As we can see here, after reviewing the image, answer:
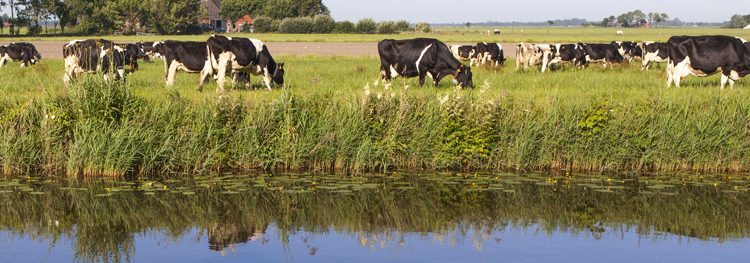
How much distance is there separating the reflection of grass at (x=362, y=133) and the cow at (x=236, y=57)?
21.6 feet

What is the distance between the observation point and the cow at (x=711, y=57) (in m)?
24.3

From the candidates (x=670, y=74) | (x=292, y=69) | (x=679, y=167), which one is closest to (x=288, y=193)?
(x=679, y=167)

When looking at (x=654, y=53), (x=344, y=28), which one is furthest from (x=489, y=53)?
(x=344, y=28)

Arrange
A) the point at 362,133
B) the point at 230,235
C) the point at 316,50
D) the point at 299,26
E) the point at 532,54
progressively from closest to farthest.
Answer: the point at 230,235 → the point at 362,133 → the point at 532,54 → the point at 316,50 → the point at 299,26

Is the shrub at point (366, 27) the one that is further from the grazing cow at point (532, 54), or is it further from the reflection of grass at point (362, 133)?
the reflection of grass at point (362, 133)

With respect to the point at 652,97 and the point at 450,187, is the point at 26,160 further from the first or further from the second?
the point at 652,97

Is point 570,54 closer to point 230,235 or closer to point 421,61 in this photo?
point 421,61

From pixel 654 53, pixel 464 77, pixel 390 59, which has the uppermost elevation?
pixel 390 59

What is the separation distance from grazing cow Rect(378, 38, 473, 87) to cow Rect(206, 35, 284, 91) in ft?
10.4

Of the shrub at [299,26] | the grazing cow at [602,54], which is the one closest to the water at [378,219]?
the grazing cow at [602,54]

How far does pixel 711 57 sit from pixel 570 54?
14.4 m

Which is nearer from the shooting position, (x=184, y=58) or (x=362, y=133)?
(x=362, y=133)

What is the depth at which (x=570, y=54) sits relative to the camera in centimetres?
3866

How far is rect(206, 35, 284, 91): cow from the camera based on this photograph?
23812 mm
